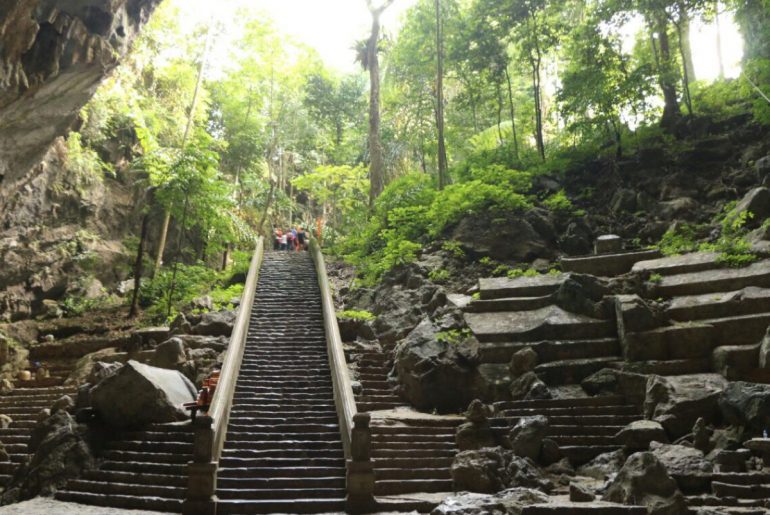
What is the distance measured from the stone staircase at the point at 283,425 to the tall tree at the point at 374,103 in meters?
10.1

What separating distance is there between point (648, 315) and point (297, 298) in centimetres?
934

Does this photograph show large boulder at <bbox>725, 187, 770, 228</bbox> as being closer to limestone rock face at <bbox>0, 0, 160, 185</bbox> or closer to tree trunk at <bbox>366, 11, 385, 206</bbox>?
tree trunk at <bbox>366, 11, 385, 206</bbox>

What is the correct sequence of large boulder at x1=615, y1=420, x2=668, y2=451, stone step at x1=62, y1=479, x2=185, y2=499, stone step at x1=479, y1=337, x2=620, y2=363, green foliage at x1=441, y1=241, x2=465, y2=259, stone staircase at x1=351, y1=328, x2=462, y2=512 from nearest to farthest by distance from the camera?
1. stone step at x1=62, y1=479, x2=185, y2=499
2. large boulder at x1=615, y1=420, x2=668, y2=451
3. stone staircase at x1=351, y1=328, x2=462, y2=512
4. stone step at x1=479, y1=337, x2=620, y2=363
5. green foliage at x1=441, y1=241, x2=465, y2=259

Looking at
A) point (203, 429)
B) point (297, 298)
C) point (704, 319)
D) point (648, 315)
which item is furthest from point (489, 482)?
point (297, 298)

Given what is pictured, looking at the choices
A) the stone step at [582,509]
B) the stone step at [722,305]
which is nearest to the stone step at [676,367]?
the stone step at [722,305]

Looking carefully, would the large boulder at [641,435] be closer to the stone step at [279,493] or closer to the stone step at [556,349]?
the stone step at [556,349]

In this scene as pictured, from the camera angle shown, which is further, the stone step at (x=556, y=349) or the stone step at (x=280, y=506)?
the stone step at (x=556, y=349)

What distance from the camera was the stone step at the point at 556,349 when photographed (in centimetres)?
1116

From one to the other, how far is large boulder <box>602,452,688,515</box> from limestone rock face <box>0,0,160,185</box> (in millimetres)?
11754

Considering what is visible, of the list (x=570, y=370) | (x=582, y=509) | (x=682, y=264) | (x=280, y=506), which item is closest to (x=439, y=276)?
(x=570, y=370)

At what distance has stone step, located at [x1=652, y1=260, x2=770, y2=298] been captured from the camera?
37.2 ft

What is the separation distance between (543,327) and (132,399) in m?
8.39

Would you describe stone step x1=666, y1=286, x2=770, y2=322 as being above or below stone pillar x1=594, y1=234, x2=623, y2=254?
below

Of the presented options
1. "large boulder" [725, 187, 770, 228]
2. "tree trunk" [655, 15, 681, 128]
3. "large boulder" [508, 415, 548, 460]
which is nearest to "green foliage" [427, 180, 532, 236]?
"large boulder" [725, 187, 770, 228]
